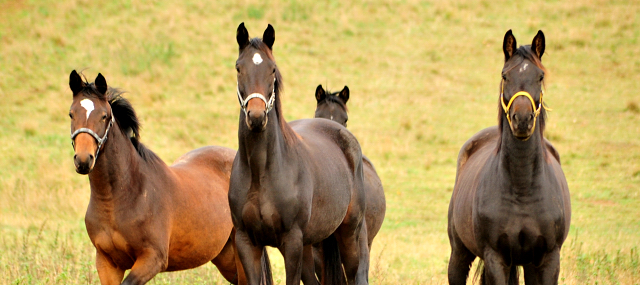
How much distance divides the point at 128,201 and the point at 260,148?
4.81 ft

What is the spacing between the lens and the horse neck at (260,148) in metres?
4.91

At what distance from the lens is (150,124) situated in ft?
62.6

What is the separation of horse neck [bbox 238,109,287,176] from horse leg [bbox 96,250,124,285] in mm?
1624

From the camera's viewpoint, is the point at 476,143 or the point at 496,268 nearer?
the point at 496,268

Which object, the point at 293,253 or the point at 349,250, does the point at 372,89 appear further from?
the point at 293,253

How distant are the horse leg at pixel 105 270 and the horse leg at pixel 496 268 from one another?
9.78ft

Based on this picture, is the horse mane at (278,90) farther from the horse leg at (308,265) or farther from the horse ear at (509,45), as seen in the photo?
the horse ear at (509,45)

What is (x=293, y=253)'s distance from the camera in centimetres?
494

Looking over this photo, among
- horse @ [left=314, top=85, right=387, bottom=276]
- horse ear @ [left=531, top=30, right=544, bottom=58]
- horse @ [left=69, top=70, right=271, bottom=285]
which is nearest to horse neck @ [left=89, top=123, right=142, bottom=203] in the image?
horse @ [left=69, top=70, right=271, bottom=285]

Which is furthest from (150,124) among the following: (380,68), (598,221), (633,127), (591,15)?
(591,15)

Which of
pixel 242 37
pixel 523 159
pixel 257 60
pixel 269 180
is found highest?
pixel 242 37

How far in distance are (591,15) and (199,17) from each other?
1469 cm

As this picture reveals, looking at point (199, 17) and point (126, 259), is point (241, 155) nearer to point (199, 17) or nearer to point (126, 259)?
point (126, 259)

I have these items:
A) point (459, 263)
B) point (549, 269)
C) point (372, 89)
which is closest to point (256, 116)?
point (549, 269)
